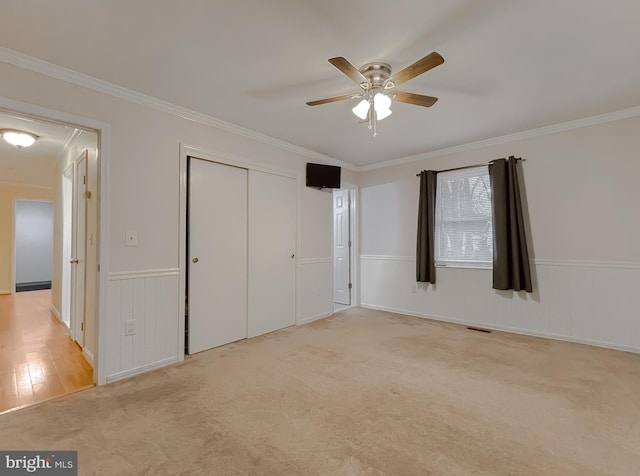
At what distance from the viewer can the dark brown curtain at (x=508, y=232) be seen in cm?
359

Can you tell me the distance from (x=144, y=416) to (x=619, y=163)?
488 centimetres

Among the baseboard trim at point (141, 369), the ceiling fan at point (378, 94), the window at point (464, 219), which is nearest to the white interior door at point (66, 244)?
the baseboard trim at point (141, 369)

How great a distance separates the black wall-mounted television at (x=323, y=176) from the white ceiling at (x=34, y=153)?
266 centimetres

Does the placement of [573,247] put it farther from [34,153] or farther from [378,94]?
[34,153]

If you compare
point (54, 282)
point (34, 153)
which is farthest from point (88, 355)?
point (34, 153)

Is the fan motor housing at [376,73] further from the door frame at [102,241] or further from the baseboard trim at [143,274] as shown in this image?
the baseboard trim at [143,274]

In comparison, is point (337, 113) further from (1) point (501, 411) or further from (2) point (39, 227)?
(2) point (39, 227)

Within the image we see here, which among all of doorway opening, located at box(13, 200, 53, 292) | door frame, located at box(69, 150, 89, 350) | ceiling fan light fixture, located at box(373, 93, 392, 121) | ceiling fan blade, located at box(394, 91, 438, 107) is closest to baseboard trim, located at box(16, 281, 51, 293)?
doorway opening, located at box(13, 200, 53, 292)

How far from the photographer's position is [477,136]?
383 cm

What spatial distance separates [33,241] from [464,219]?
10.6m

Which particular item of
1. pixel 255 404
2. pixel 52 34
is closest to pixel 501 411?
pixel 255 404

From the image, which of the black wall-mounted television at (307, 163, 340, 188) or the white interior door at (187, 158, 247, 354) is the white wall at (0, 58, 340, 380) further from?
the black wall-mounted television at (307, 163, 340, 188)

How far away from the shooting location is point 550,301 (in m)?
3.55

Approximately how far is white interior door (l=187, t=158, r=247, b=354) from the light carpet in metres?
0.33
